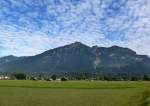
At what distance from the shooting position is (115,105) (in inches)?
1460

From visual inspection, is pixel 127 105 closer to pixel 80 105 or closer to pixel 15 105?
pixel 80 105

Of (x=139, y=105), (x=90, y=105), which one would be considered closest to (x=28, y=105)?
(x=90, y=105)

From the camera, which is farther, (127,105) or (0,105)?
(127,105)

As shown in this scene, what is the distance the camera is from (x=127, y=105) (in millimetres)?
36312

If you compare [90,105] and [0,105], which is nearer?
[0,105]

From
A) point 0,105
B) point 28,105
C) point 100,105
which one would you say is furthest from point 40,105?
point 100,105

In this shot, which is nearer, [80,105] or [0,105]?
[0,105]

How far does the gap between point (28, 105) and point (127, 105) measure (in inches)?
465

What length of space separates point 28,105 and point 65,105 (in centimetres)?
444

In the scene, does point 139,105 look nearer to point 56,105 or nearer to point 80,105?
point 80,105

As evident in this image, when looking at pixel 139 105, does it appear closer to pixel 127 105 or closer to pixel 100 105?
pixel 127 105

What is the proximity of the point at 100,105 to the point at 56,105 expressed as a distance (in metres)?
5.27

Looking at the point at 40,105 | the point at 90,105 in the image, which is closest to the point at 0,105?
the point at 40,105

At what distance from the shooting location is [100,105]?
1417 inches
